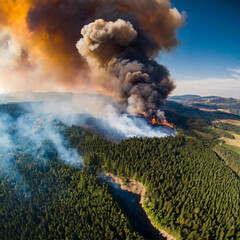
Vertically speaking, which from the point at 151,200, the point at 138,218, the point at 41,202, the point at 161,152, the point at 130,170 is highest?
the point at 161,152

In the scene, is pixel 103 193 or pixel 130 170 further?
pixel 130 170

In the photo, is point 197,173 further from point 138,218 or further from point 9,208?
point 9,208

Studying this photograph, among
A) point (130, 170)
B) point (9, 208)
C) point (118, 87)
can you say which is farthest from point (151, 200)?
point (118, 87)

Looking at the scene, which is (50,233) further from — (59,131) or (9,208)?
(59,131)

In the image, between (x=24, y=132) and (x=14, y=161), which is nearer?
(x=14, y=161)

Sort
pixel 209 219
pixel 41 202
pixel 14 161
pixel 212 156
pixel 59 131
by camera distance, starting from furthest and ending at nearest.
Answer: pixel 59 131
pixel 212 156
pixel 14 161
pixel 41 202
pixel 209 219

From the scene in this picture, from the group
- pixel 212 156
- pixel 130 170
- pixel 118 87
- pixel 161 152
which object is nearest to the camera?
pixel 130 170

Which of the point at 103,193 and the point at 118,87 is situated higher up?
the point at 118,87

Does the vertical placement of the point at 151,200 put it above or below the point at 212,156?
below

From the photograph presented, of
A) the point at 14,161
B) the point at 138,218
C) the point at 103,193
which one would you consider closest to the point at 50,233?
the point at 103,193
